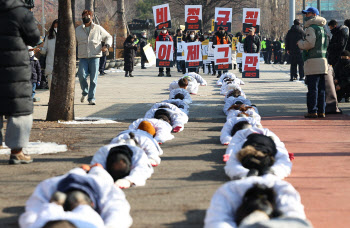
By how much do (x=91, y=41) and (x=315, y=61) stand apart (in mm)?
5186

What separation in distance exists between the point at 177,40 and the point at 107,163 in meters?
23.8

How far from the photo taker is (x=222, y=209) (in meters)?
4.61

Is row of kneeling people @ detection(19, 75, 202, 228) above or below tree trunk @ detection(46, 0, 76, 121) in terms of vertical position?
below

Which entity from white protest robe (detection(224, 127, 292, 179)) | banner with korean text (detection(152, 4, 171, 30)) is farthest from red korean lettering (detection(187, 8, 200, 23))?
white protest robe (detection(224, 127, 292, 179))

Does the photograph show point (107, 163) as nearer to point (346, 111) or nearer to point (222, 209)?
point (222, 209)

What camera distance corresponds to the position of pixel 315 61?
11906mm

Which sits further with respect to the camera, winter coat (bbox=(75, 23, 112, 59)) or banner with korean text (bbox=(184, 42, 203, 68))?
banner with korean text (bbox=(184, 42, 203, 68))

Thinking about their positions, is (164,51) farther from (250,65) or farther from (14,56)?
(14,56)

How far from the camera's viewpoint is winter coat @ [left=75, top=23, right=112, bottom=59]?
14.1 meters

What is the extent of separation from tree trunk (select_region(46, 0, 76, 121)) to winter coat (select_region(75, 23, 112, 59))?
270 cm

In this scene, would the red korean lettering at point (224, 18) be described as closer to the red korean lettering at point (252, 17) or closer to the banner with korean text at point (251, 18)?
the banner with korean text at point (251, 18)

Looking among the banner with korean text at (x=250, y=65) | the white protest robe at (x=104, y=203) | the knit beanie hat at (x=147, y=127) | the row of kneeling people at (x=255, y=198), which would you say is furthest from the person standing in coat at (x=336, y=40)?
the white protest robe at (x=104, y=203)

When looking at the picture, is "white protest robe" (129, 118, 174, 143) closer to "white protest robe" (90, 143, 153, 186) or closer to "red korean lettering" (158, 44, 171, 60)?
"white protest robe" (90, 143, 153, 186)

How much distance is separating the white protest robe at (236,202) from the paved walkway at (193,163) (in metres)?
0.30
